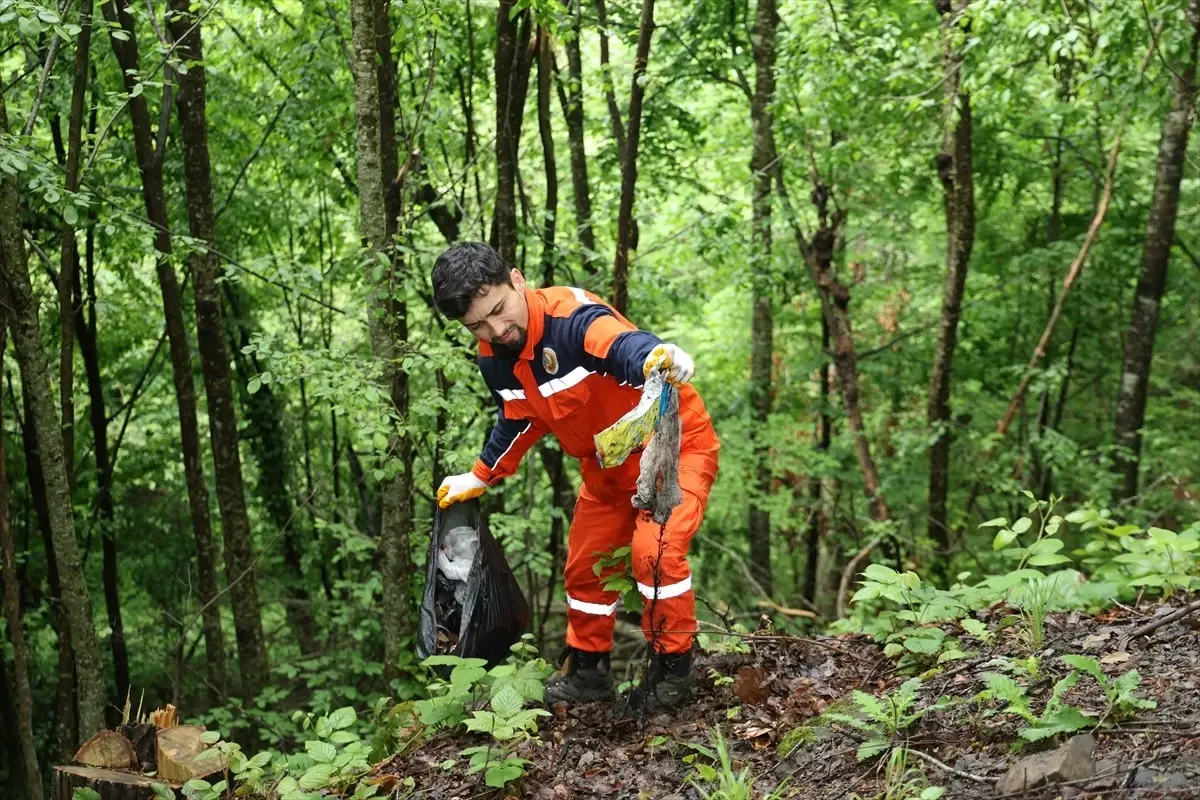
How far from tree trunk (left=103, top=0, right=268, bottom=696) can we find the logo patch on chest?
11.1ft

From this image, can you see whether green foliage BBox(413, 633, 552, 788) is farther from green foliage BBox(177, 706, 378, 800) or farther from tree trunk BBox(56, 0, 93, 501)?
tree trunk BBox(56, 0, 93, 501)

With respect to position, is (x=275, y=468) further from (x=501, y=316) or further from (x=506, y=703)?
(x=506, y=703)

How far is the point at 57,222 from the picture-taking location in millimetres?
6703

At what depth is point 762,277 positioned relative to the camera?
7488 mm

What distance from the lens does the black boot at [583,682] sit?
389 centimetres

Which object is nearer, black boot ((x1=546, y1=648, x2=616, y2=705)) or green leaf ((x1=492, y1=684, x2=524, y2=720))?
green leaf ((x1=492, y1=684, x2=524, y2=720))

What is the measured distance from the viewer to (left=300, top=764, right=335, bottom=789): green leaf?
2.97m

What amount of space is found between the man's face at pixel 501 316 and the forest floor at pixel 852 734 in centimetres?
146

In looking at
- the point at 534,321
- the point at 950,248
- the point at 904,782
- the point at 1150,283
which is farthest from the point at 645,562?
the point at 1150,283

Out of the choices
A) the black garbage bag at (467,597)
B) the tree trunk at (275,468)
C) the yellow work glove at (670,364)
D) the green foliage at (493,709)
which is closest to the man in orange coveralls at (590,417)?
the yellow work glove at (670,364)

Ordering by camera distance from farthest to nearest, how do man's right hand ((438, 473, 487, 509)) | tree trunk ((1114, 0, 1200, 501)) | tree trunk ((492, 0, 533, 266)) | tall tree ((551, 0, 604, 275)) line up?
tree trunk ((1114, 0, 1200, 501)) → tall tree ((551, 0, 604, 275)) → tree trunk ((492, 0, 533, 266)) → man's right hand ((438, 473, 487, 509))

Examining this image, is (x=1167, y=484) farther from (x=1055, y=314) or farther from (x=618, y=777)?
(x=618, y=777)

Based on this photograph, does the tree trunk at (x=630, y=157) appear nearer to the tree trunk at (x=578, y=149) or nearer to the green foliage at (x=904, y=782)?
the tree trunk at (x=578, y=149)

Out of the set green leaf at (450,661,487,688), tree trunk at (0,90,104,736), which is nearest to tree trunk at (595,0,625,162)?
tree trunk at (0,90,104,736)
